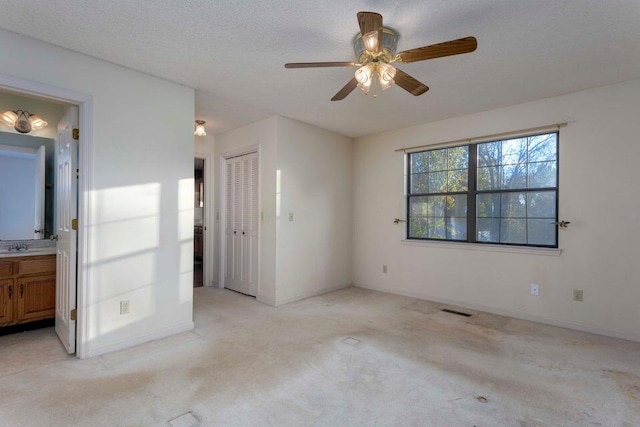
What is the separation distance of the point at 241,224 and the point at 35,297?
239 centimetres

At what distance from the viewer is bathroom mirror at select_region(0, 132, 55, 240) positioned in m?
3.29

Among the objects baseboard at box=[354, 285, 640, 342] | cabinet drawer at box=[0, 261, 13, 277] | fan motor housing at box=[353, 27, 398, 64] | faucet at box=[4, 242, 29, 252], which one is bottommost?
baseboard at box=[354, 285, 640, 342]

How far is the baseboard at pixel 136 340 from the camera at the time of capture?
2627 mm

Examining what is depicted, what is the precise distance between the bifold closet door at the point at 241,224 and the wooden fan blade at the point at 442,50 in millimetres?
2853

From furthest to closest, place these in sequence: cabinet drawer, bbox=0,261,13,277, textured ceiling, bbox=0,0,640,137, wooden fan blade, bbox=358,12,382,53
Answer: cabinet drawer, bbox=0,261,13,277 < textured ceiling, bbox=0,0,640,137 < wooden fan blade, bbox=358,12,382,53

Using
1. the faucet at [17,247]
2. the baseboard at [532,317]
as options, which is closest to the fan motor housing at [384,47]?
→ the baseboard at [532,317]

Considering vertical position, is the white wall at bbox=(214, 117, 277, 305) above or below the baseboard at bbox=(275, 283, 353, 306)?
above

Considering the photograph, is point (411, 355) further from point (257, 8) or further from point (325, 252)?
point (257, 8)

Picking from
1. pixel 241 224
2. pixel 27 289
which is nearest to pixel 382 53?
pixel 241 224

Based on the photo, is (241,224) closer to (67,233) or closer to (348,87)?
(67,233)

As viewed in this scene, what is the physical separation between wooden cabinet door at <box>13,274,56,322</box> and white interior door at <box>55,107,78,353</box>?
175 mm

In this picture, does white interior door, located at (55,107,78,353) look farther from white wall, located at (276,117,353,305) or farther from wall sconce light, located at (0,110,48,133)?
white wall, located at (276,117,353,305)

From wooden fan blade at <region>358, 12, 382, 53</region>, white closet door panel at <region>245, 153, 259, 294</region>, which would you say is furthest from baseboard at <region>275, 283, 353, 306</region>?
wooden fan blade at <region>358, 12, 382, 53</region>

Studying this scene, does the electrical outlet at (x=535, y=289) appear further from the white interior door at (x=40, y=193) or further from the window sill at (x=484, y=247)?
the white interior door at (x=40, y=193)
